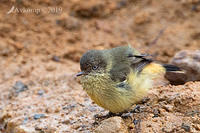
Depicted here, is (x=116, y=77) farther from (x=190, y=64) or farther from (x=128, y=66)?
(x=190, y=64)

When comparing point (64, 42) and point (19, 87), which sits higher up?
point (64, 42)

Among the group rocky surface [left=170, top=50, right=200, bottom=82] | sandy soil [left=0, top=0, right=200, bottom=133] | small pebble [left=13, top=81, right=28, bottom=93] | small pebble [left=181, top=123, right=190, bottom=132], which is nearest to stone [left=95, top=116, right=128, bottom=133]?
small pebble [left=181, top=123, right=190, bottom=132]

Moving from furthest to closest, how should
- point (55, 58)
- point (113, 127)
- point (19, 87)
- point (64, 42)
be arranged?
point (64, 42), point (55, 58), point (19, 87), point (113, 127)

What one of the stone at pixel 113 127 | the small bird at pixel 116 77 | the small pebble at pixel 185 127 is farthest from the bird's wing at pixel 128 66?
the small pebble at pixel 185 127

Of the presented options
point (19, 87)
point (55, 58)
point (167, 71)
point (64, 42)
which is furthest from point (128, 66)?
point (64, 42)

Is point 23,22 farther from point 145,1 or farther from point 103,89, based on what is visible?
point 103,89

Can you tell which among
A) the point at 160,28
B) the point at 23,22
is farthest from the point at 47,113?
the point at 160,28
